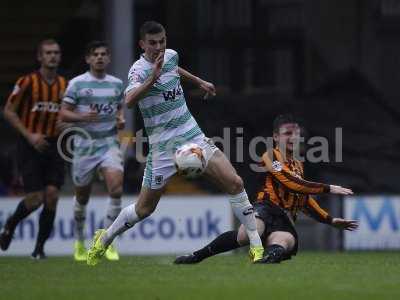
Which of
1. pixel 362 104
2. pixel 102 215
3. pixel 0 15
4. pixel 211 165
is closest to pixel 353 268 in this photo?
pixel 211 165

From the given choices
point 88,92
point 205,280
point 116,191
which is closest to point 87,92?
point 88,92

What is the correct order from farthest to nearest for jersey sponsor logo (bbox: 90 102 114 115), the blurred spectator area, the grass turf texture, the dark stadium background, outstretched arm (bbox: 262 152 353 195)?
the blurred spectator area < the dark stadium background < jersey sponsor logo (bbox: 90 102 114 115) < outstretched arm (bbox: 262 152 353 195) < the grass turf texture

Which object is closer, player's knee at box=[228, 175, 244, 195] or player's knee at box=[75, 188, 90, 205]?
player's knee at box=[228, 175, 244, 195]

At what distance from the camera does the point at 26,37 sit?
20797 mm

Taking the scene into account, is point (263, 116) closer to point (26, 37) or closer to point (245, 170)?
point (245, 170)

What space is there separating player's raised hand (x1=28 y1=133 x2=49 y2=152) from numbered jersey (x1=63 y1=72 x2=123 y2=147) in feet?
1.30

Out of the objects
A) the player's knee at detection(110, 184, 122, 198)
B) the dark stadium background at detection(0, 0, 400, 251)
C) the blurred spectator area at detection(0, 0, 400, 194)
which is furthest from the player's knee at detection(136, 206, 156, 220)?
the blurred spectator area at detection(0, 0, 400, 194)

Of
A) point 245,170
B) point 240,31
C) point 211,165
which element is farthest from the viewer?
point 240,31

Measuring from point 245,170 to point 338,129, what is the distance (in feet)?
5.35

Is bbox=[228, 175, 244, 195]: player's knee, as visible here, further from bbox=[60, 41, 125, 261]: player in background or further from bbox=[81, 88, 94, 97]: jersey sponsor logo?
bbox=[81, 88, 94, 97]: jersey sponsor logo

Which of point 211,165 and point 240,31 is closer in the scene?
point 211,165

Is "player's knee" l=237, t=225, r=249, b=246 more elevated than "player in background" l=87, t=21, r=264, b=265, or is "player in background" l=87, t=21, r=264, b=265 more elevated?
"player in background" l=87, t=21, r=264, b=265

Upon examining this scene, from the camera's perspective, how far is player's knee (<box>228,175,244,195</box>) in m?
10.2

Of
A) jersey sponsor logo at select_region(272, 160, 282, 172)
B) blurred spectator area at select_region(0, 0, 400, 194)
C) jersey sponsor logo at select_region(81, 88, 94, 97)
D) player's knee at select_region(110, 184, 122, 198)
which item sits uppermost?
blurred spectator area at select_region(0, 0, 400, 194)
